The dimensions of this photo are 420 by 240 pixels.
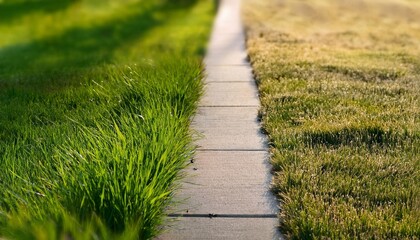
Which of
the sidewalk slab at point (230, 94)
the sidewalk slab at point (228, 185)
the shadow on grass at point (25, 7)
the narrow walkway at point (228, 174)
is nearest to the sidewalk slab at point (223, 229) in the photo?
the narrow walkway at point (228, 174)

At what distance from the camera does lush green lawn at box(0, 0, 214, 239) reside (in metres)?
3.28

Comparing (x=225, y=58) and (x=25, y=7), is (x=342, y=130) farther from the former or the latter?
(x=25, y=7)

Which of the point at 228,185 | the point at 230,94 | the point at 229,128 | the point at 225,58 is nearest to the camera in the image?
the point at 228,185

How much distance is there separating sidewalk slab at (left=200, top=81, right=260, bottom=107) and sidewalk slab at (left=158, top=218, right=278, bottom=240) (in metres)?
2.38

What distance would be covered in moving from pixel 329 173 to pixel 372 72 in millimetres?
3189

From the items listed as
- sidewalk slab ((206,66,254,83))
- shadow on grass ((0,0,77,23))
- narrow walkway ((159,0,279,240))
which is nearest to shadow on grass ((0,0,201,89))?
sidewalk slab ((206,66,254,83))

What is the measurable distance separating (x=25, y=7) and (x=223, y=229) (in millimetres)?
11493

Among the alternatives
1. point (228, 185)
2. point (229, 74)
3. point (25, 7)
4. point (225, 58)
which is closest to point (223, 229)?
point (228, 185)

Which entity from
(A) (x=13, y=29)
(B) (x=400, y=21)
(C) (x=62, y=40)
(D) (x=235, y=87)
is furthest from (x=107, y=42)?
(B) (x=400, y=21)

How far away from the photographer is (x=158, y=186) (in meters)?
3.67

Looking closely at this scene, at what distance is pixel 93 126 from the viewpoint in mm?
4824

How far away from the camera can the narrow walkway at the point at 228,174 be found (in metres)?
3.55

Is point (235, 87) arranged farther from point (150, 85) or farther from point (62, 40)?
point (62, 40)

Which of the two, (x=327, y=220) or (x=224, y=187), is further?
(x=224, y=187)
